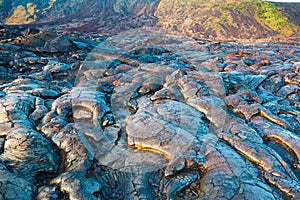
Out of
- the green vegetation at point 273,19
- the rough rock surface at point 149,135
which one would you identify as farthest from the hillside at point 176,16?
the rough rock surface at point 149,135

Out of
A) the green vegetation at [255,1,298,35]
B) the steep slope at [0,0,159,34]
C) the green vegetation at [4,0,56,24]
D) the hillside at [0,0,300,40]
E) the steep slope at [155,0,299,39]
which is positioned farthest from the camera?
the green vegetation at [4,0,56,24]

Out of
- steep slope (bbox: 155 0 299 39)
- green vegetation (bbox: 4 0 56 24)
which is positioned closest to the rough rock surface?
steep slope (bbox: 155 0 299 39)

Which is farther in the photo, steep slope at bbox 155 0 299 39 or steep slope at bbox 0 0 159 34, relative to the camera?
steep slope at bbox 0 0 159 34

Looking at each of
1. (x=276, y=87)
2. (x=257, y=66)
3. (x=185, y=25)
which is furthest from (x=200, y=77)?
(x=185, y=25)

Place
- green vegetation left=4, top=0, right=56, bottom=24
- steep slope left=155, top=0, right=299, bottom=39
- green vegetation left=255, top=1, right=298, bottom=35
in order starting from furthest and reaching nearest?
green vegetation left=4, top=0, right=56, bottom=24, green vegetation left=255, top=1, right=298, bottom=35, steep slope left=155, top=0, right=299, bottom=39

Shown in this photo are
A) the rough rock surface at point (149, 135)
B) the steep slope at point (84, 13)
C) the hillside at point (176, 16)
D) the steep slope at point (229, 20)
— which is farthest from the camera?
the steep slope at point (84, 13)

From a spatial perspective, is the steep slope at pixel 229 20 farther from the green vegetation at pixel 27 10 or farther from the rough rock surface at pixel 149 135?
the green vegetation at pixel 27 10

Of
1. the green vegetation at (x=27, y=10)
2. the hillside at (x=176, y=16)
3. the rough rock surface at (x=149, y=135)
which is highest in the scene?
the rough rock surface at (x=149, y=135)

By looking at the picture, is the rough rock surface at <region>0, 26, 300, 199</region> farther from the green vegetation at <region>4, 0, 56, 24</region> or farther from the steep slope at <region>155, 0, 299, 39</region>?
the green vegetation at <region>4, 0, 56, 24</region>

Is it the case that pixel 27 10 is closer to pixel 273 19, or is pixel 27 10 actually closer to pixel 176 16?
pixel 176 16
